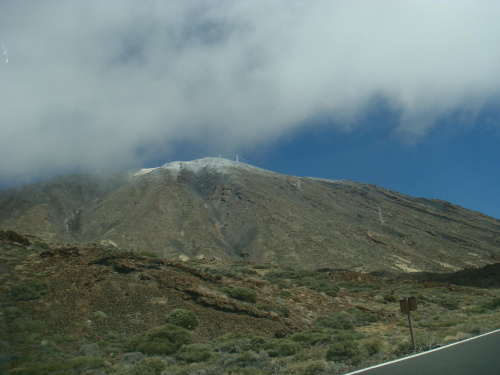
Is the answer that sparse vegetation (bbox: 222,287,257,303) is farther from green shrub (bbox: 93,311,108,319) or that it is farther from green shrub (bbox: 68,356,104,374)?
green shrub (bbox: 68,356,104,374)

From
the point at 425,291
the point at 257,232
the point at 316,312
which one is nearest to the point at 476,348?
the point at 316,312

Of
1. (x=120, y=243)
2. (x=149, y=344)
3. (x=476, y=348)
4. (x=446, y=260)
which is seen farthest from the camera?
(x=446, y=260)

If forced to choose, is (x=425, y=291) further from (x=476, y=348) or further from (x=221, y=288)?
(x=476, y=348)

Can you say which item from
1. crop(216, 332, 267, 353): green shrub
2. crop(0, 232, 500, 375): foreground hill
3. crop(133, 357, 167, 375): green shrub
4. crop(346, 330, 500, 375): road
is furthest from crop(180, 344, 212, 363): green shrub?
crop(346, 330, 500, 375): road

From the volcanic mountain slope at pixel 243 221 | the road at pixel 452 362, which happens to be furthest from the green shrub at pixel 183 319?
the volcanic mountain slope at pixel 243 221

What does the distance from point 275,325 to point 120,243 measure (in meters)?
49.1

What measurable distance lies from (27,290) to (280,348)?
11973 millimetres

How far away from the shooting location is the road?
26.3 feet

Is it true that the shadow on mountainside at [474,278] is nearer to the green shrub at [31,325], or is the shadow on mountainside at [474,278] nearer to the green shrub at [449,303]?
the green shrub at [449,303]

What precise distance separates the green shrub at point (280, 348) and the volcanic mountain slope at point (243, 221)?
1836 inches

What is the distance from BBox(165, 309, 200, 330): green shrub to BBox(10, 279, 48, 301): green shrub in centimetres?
609

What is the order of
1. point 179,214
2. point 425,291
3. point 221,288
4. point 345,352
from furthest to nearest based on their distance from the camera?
point 179,214 → point 425,291 → point 221,288 → point 345,352

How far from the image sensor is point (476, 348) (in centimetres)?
1055

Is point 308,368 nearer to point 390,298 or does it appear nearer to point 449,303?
point 390,298
